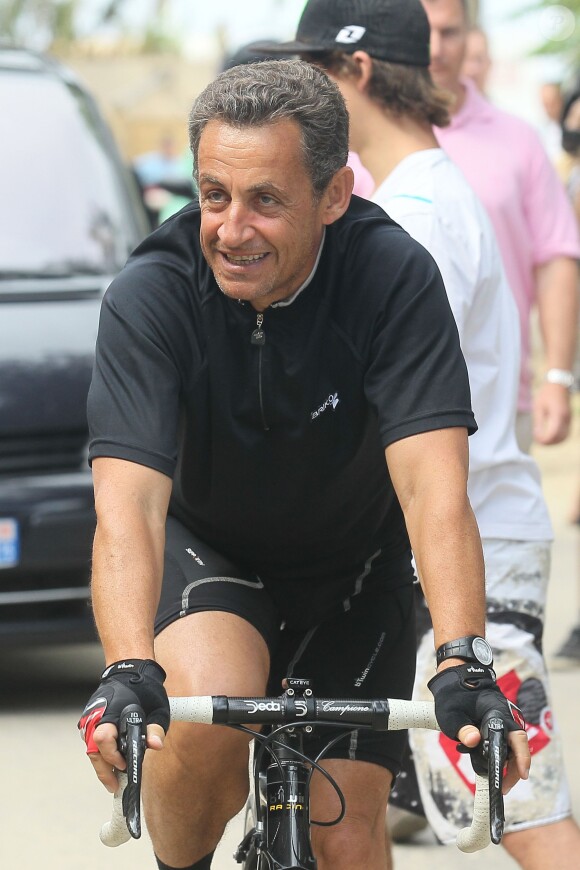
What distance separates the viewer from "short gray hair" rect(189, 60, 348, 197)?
310cm

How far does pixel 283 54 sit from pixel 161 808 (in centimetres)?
207

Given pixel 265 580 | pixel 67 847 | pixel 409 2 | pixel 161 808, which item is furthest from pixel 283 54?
pixel 67 847

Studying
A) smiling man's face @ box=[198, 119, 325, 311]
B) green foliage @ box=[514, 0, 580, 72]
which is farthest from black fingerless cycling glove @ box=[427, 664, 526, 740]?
green foliage @ box=[514, 0, 580, 72]

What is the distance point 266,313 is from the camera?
3381mm

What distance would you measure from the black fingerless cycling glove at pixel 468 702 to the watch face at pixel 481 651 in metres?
0.06

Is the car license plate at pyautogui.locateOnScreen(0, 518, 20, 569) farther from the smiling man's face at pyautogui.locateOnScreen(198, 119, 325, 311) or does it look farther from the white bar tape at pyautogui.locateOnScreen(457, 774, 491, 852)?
the white bar tape at pyautogui.locateOnScreen(457, 774, 491, 852)

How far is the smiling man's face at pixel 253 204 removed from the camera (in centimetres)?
307

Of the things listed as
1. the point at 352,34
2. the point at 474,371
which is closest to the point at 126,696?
the point at 474,371

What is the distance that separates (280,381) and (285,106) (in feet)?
1.80

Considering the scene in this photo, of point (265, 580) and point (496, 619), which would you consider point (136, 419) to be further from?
point (496, 619)

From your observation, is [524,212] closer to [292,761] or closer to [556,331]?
[556,331]

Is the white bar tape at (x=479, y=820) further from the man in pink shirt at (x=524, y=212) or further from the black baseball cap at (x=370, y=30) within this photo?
the man in pink shirt at (x=524, y=212)

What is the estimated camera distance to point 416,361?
325cm

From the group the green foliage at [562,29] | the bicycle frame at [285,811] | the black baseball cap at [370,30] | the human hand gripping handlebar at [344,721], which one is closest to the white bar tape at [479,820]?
the human hand gripping handlebar at [344,721]
